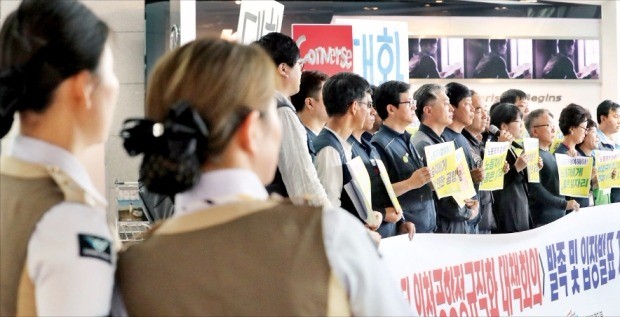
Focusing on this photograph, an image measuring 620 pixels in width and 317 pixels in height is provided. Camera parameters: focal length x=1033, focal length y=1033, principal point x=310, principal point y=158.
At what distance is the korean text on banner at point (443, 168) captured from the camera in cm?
493

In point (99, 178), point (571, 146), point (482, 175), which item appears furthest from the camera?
point (571, 146)

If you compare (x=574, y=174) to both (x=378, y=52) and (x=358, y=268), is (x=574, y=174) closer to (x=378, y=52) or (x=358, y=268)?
(x=378, y=52)

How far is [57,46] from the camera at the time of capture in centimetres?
157

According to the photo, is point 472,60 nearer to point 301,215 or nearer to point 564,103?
point 564,103

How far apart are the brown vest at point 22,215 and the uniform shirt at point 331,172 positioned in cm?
272

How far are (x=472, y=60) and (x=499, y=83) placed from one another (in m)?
0.49

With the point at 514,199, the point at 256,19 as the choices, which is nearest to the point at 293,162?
the point at 256,19

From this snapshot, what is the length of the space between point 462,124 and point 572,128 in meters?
1.63

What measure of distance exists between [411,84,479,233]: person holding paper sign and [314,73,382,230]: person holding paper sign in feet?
2.61

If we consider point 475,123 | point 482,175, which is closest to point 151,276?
point 482,175

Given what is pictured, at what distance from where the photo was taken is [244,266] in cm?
141

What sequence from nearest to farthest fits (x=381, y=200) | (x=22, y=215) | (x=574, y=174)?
(x=22, y=215)
(x=381, y=200)
(x=574, y=174)

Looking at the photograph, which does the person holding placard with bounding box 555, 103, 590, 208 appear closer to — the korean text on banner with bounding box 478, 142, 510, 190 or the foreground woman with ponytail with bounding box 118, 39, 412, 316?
the korean text on banner with bounding box 478, 142, 510, 190

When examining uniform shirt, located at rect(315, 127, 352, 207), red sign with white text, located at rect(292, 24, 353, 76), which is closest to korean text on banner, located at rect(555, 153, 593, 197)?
red sign with white text, located at rect(292, 24, 353, 76)
